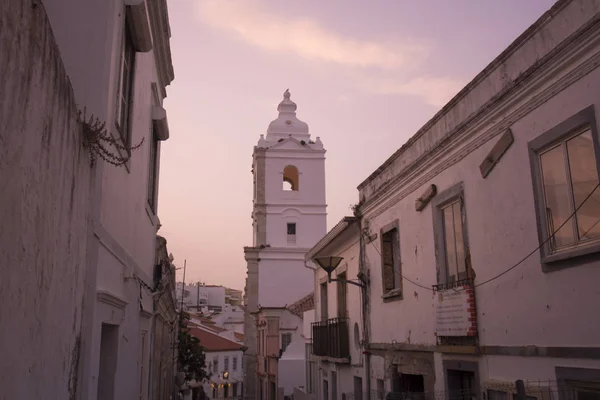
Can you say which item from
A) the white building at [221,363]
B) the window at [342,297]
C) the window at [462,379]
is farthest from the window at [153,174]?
the white building at [221,363]

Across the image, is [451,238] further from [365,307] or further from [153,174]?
[153,174]

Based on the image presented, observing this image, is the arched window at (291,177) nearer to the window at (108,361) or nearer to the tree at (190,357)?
Result: the tree at (190,357)

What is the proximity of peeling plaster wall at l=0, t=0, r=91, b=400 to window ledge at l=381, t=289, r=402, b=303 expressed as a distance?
6.32 metres

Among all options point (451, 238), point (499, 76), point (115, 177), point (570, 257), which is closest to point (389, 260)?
point (451, 238)

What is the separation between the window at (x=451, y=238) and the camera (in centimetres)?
782

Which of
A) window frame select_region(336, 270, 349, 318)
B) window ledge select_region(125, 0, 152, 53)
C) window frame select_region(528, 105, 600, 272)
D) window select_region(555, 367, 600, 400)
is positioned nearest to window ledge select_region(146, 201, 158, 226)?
window ledge select_region(125, 0, 152, 53)

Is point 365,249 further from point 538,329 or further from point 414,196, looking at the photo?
point 538,329

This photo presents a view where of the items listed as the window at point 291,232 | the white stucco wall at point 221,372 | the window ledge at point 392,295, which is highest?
the window at point 291,232

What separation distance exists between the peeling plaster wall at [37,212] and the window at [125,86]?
72.0 inches

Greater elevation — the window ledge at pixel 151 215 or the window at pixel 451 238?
the window ledge at pixel 151 215

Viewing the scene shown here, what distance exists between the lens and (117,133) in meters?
6.27

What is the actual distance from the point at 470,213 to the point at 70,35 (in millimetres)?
4982

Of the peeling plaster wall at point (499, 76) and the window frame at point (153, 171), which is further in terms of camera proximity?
the window frame at point (153, 171)

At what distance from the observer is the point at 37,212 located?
149 inches
